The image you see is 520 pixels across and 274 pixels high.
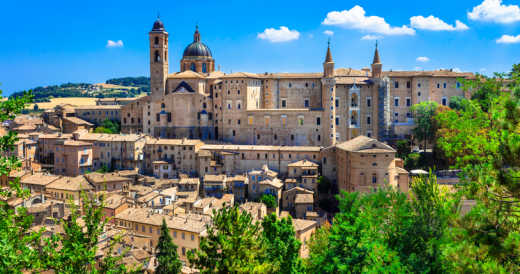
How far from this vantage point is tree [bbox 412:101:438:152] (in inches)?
1747

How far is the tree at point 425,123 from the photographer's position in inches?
1747

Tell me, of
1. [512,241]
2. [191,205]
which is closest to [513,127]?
[512,241]

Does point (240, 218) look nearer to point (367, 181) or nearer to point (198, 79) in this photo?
point (367, 181)

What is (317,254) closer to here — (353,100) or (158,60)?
(353,100)

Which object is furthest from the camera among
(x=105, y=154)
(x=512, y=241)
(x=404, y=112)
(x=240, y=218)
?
(x=404, y=112)

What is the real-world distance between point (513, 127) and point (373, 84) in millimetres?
43086

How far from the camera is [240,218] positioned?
1384cm

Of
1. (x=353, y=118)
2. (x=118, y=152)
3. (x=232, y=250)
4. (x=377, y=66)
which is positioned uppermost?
(x=377, y=66)

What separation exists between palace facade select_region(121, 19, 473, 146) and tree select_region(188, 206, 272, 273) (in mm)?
35563

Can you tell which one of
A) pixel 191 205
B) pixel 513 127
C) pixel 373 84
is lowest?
pixel 191 205

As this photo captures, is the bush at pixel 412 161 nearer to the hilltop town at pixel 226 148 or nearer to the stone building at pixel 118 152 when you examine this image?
the hilltop town at pixel 226 148

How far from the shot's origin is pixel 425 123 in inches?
1766

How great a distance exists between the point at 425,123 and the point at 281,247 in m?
34.6

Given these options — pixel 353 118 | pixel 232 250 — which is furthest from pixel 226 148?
pixel 232 250
